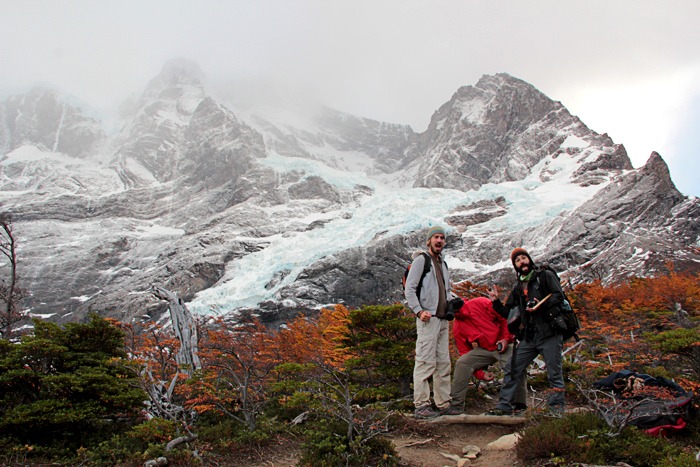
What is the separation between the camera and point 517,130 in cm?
11831

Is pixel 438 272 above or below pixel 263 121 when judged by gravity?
below

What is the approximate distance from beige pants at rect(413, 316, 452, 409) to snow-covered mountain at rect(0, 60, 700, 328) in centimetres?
3801

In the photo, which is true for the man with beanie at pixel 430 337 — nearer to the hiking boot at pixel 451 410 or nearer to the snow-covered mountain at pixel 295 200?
the hiking boot at pixel 451 410

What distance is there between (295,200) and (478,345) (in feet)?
343

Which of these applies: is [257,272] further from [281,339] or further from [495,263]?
[281,339]

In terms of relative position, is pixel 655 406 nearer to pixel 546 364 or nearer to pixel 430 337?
pixel 546 364

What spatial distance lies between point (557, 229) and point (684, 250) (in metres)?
13.7

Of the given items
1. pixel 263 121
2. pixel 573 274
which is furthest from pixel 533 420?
pixel 263 121

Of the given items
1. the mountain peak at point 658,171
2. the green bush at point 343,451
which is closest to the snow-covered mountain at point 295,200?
the mountain peak at point 658,171

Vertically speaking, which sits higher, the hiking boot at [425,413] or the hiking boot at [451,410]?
the hiking boot at [451,410]

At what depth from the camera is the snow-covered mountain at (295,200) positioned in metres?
57.2

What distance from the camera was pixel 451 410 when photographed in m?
4.83

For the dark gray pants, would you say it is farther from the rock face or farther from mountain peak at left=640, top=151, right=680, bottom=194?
the rock face

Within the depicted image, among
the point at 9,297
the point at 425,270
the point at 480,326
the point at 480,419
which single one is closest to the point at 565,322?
the point at 480,326
